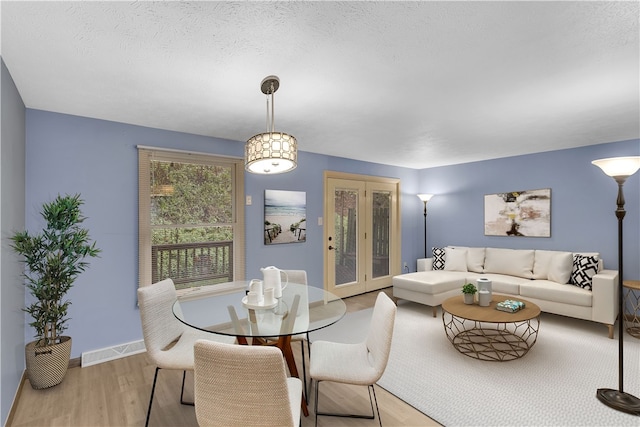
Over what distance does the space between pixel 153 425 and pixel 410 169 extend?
567 cm

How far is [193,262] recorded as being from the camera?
11.9ft

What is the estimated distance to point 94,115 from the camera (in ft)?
9.68

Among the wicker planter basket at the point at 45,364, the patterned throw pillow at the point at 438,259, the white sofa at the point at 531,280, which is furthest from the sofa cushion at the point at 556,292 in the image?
the wicker planter basket at the point at 45,364

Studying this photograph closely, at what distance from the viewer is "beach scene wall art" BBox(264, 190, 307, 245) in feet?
13.9

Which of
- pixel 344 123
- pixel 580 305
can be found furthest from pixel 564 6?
pixel 580 305

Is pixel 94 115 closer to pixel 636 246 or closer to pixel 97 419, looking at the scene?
pixel 97 419

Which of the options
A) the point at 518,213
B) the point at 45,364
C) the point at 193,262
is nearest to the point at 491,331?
the point at 518,213

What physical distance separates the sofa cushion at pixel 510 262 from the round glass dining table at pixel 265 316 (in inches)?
139

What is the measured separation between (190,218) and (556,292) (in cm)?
448

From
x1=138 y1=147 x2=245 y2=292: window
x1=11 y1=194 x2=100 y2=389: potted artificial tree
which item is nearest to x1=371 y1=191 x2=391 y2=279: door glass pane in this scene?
x1=138 y1=147 x2=245 y2=292: window

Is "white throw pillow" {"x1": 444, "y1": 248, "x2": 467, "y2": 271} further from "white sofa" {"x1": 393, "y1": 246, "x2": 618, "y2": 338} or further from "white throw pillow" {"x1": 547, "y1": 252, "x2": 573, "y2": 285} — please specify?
"white throw pillow" {"x1": 547, "y1": 252, "x2": 573, "y2": 285}

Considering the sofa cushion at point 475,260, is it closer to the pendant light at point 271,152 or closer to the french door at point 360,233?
the french door at point 360,233

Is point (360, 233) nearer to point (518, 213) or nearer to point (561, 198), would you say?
point (518, 213)

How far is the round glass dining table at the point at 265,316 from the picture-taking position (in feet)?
6.17
